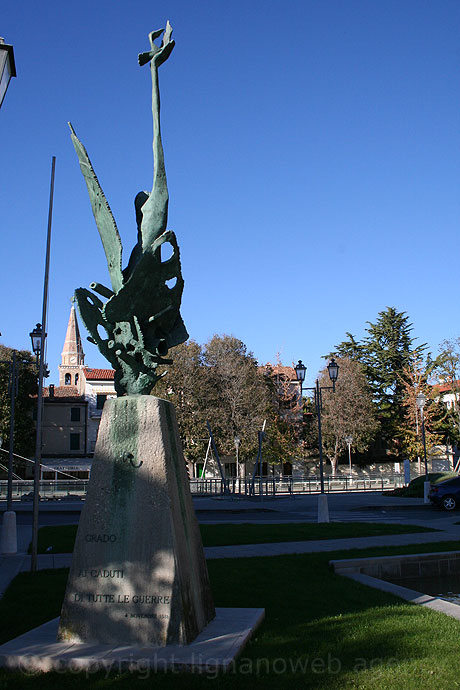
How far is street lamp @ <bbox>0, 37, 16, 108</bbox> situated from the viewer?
6.44 meters

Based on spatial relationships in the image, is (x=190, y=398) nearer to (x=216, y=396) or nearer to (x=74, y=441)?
(x=216, y=396)

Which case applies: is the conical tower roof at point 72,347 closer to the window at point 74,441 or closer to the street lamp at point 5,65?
the window at point 74,441

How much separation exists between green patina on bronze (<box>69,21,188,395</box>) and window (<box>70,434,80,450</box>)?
55.4m

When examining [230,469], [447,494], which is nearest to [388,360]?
[230,469]

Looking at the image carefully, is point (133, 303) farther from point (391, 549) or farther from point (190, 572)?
point (391, 549)

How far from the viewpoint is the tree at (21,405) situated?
48.0m

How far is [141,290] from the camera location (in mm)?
6496

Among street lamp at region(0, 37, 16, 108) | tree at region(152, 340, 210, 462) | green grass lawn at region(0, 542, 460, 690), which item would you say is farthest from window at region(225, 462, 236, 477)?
street lamp at region(0, 37, 16, 108)

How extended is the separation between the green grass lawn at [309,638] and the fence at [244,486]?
67.1 ft

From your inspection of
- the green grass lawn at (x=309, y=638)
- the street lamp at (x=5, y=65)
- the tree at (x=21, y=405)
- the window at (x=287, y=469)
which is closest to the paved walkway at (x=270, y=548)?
the green grass lawn at (x=309, y=638)

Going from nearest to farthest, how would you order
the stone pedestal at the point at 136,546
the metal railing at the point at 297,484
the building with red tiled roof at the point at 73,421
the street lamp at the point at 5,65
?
the stone pedestal at the point at 136,546
the street lamp at the point at 5,65
the metal railing at the point at 297,484
the building with red tiled roof at the point at 73,421

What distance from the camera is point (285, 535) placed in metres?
15.0

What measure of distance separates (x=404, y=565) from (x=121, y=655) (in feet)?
22.5

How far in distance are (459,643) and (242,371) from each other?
139 feet
